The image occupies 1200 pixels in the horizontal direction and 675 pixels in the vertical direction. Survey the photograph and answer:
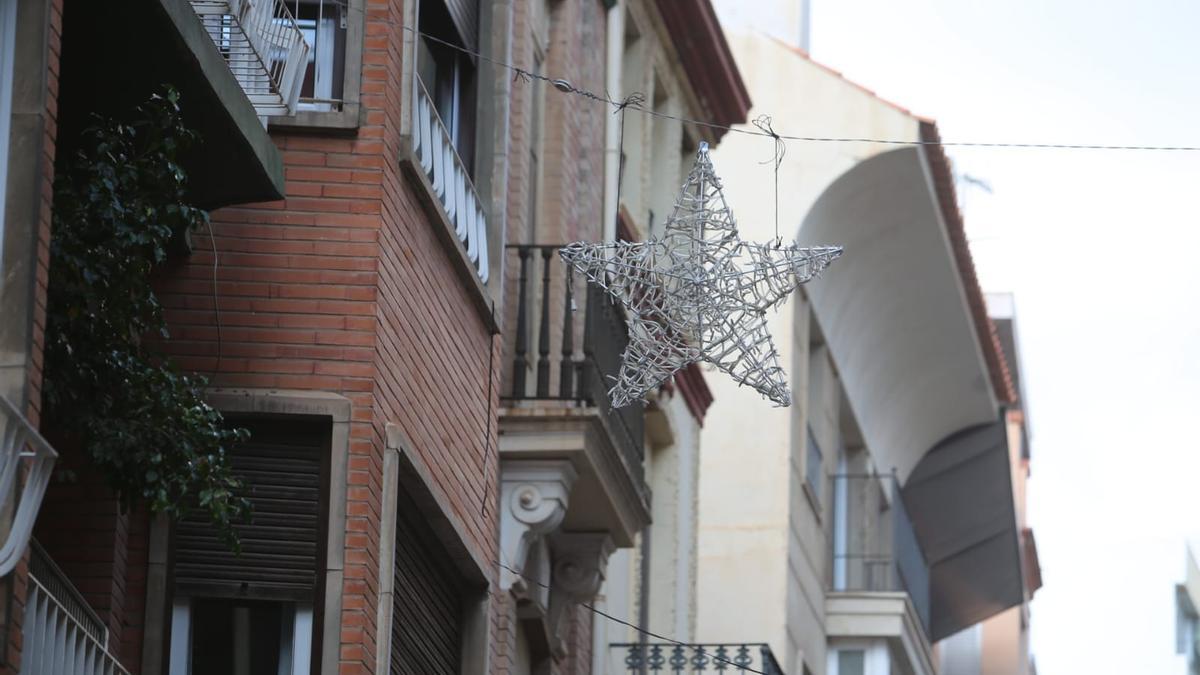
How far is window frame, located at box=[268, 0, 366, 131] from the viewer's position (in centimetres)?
1423

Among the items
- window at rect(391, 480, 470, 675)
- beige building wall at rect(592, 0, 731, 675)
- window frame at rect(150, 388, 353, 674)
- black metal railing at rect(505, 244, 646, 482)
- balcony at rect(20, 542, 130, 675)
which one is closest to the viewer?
balcony at rect(20, 542, 130, 675)

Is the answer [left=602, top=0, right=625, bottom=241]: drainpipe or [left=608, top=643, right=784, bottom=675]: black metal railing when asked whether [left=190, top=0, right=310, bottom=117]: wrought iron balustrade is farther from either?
[left=608, top=643, right=784, bottom=675]: black metal railing

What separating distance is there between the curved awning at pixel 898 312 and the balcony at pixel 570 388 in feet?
32.8

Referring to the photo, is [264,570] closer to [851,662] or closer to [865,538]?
[851,662]

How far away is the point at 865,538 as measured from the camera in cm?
3234

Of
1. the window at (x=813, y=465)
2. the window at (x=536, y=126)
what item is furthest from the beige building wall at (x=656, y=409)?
the window at (x=813, y=465)

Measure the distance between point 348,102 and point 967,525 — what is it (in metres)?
28.5

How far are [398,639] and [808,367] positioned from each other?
52.8 ft

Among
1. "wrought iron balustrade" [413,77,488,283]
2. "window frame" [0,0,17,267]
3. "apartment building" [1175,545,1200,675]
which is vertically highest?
"apartment building" [1175,545,1200,675]

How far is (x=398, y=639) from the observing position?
1498 centimetres

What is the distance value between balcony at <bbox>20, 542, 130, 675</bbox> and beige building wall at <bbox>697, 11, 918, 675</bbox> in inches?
631

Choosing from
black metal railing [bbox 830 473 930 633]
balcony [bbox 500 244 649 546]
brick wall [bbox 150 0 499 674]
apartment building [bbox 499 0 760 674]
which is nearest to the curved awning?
black metal railing [bbox 830 473 930 633]

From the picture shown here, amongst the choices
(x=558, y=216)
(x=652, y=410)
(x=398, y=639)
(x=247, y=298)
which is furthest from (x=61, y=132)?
(x=652, y=410)

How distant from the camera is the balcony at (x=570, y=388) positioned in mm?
18062
